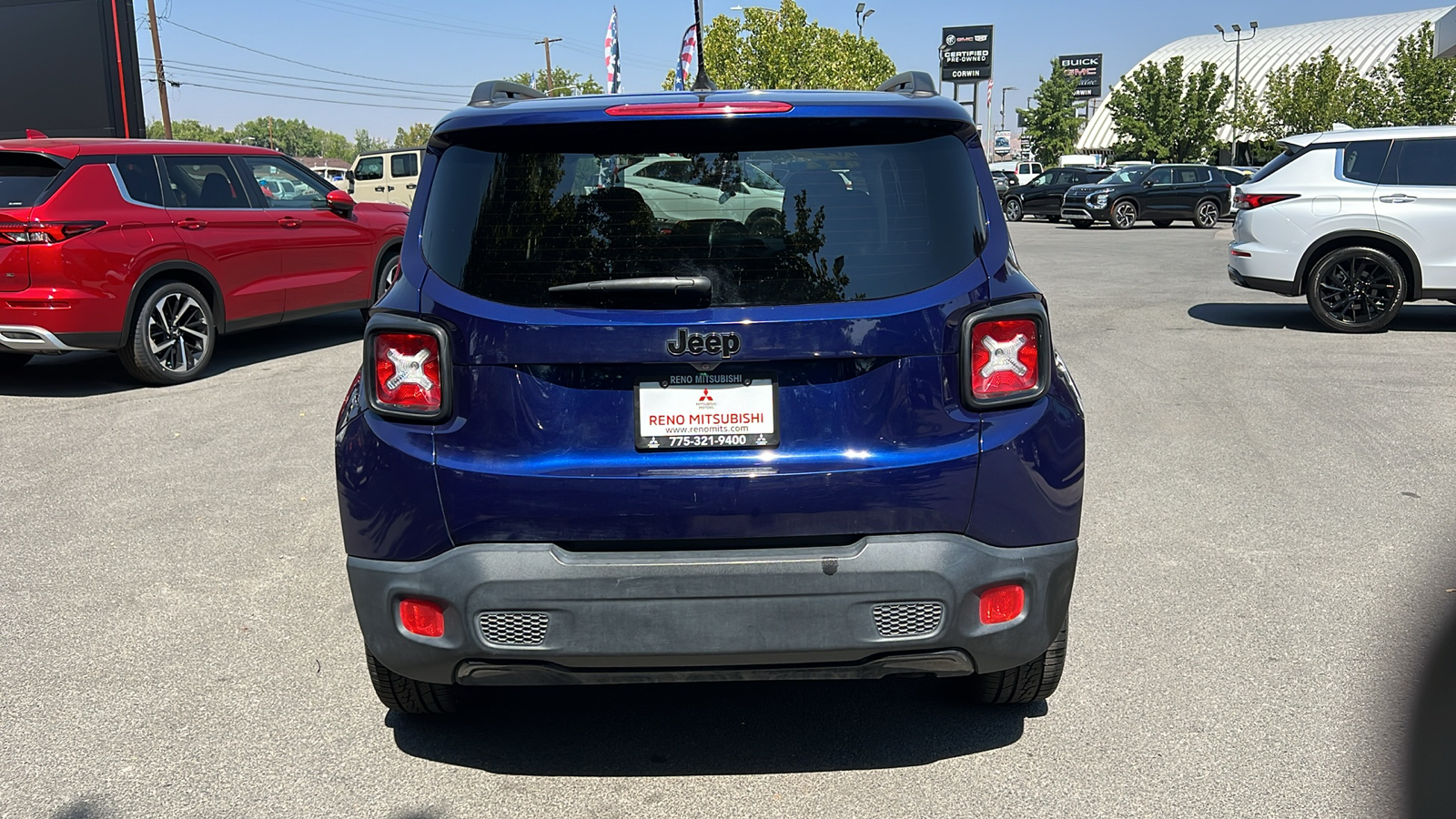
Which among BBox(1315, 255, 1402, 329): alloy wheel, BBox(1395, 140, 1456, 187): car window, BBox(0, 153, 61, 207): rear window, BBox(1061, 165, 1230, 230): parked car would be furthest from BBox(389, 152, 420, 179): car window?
BBox(1395, 140, 1456, 187): car window

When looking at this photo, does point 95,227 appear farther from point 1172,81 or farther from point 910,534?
point 1172,81

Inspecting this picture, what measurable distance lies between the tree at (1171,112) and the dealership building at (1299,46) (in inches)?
780

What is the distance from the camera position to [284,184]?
1045 centimetres

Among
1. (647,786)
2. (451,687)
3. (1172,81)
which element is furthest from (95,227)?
(1172,81)

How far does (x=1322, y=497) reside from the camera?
5.95m

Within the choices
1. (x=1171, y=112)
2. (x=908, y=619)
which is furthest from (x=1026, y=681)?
(x=1171, y=112)

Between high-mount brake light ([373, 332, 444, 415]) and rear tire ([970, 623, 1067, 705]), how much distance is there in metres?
1.69

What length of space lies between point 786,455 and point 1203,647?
6.54ft

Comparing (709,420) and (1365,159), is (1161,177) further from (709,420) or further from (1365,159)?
(709,420)

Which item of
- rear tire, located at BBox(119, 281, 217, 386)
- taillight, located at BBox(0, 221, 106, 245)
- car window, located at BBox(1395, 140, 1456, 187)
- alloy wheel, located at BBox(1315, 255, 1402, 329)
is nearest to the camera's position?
taillight, located at BBox(0, 221, 106, 245)

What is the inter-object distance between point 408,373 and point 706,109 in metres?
0.96

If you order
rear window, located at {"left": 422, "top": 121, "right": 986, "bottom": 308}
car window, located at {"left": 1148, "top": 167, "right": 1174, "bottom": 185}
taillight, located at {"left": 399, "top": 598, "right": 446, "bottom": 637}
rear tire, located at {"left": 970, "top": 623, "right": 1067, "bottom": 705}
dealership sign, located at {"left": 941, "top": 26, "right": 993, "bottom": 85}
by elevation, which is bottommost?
rear tire, located at {"left": 970, "top": 623, "right": 1067, "bottom": 705}

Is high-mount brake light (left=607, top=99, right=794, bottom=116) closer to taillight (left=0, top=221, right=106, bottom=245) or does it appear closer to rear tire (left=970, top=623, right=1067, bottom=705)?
rear tire (left=970, top=623, right=1067, bottom=705)

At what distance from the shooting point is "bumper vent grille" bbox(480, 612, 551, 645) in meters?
2.93
